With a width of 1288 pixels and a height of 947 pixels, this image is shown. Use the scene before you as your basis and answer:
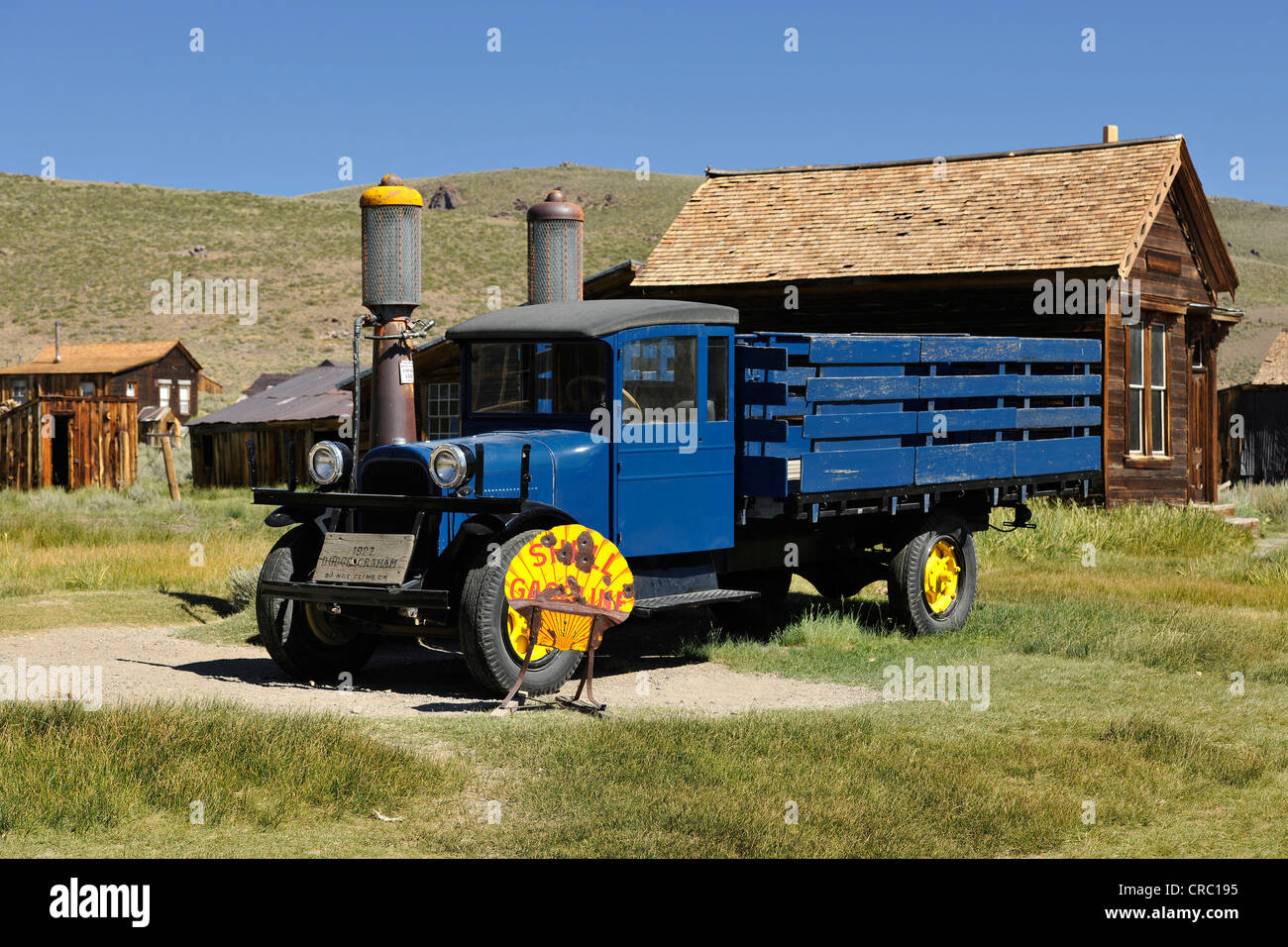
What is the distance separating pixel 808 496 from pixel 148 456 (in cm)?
3769

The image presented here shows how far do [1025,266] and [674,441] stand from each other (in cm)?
1090

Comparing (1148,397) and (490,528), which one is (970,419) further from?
(1148,397)

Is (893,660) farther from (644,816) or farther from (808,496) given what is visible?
(644,816)

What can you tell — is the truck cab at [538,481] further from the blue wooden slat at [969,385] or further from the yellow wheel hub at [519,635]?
the blue wooden slat at [969,385]

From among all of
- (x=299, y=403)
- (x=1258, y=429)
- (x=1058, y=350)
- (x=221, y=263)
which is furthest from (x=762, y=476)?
(x=221, y=263)

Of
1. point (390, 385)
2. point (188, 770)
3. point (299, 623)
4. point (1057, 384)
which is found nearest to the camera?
point (188, 770)

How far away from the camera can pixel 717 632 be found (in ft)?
38.8

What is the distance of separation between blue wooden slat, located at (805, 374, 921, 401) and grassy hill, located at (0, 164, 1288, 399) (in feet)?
182

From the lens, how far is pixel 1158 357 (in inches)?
844

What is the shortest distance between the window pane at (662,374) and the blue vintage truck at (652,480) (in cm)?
1

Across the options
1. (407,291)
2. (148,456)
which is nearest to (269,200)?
(148,456)

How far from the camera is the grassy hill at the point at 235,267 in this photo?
70750mm

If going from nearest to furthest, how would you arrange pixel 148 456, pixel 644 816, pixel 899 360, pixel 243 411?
1. pixel 644 816
2. pixel 899 360
3. pixel 243 411
4. pixel 148 456
